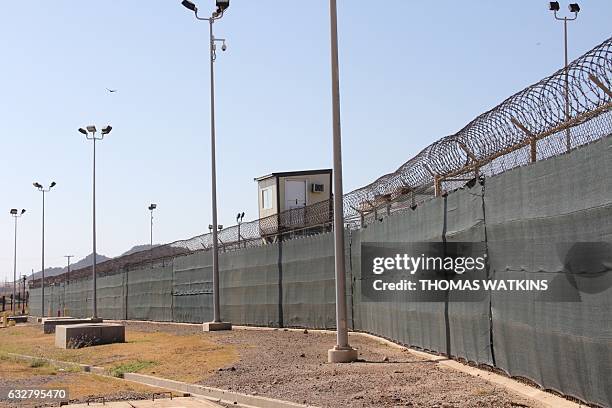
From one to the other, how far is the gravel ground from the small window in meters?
21.0

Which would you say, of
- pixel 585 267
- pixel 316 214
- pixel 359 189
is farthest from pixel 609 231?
pixel 316 214

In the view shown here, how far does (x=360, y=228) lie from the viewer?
854 inches

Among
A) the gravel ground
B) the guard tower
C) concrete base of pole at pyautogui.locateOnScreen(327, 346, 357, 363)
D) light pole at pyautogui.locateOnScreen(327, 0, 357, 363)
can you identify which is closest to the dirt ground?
the gravel ground

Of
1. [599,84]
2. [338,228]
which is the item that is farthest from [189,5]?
[599,84]

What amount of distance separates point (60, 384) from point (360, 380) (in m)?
5.80

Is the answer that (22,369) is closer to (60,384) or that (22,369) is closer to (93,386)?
Result: (60,384)

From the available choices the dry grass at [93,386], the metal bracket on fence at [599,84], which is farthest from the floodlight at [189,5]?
the metal bracket on fence at [599,84]

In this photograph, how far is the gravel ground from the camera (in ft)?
33.9

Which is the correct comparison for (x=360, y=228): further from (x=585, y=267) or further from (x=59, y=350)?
(x=585, y=267)

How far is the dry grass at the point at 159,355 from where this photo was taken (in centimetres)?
1633

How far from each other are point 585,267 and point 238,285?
74.3 ft

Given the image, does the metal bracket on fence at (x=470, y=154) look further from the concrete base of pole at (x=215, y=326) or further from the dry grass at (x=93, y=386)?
the concrete base of pole at (x=215, y=326)

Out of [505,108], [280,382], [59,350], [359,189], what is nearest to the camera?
[505,108]

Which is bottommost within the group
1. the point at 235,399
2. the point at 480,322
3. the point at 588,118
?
the point at 235,399
